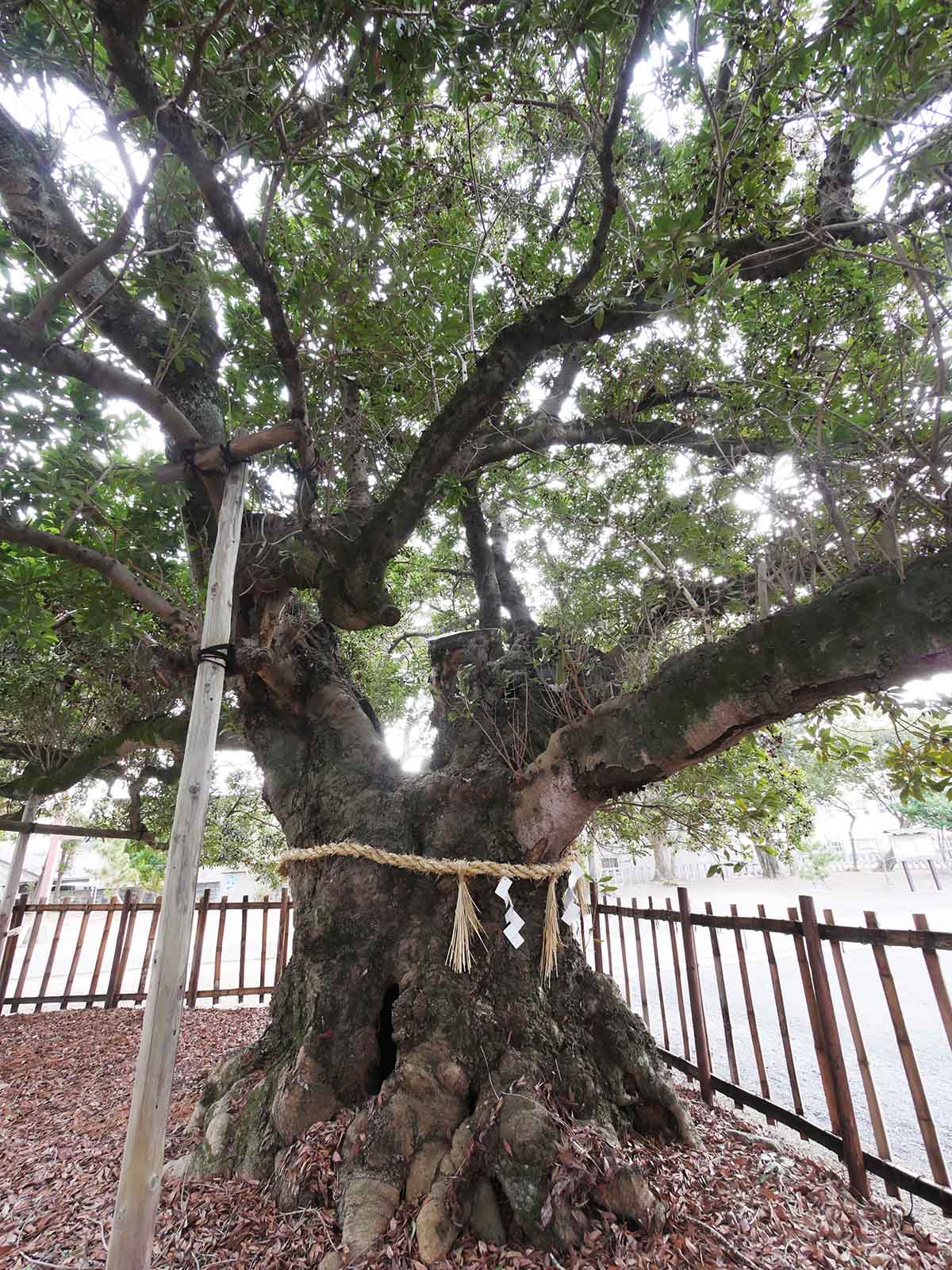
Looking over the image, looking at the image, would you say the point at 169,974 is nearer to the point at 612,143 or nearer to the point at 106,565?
the point at 106,565

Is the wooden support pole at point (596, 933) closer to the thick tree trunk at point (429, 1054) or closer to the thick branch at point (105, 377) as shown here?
→ the thick tree trunk at point (429, 1054)

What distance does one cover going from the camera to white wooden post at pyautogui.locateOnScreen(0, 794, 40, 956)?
6742mm

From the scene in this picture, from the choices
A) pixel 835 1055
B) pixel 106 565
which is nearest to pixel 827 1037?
pixel 835 1055

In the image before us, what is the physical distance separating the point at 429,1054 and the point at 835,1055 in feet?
7.08

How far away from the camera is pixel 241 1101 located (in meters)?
3.16

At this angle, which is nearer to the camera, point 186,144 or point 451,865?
point 186,144

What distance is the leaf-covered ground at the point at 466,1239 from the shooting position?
2352 millimetres

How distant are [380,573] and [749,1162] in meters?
3.89

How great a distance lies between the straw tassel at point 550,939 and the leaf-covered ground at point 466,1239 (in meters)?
0.84

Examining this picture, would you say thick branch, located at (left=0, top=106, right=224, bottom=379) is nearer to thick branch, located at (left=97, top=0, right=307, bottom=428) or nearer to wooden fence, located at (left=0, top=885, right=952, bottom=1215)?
thick branch, located at (left=97, top=0, right=307, bottom=428)

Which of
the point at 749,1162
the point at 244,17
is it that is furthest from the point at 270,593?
the point at 749,1162

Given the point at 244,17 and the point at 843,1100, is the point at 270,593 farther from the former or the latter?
the point at 843,1100

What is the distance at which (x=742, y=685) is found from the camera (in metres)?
2.59

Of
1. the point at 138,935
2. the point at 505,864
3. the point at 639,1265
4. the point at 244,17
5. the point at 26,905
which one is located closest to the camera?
the point at 639,1265
